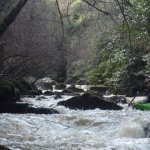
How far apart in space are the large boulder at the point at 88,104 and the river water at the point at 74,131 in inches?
44.7

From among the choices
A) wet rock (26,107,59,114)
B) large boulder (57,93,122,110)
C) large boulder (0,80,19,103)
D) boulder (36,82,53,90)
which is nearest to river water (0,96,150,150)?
wet rock (26,107,59,114)

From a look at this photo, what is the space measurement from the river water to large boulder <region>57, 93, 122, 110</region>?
1135 millimetres

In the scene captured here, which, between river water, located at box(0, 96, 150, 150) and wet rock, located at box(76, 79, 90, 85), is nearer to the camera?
river water, located at box(0, 96, 150, 150)

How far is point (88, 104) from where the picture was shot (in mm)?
13992

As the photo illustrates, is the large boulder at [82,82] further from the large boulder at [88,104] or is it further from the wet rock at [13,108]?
the wet rock at [13,108]

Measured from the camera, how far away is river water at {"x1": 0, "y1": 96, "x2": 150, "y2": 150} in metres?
7.92

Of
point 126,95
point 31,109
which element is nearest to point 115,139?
point 31,109

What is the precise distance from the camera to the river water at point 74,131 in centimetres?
792

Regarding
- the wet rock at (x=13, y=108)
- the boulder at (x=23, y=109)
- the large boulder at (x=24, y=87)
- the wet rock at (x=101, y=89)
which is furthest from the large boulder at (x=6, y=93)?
the wet rock at (x=101, y=89)

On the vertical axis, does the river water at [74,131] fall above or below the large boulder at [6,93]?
below

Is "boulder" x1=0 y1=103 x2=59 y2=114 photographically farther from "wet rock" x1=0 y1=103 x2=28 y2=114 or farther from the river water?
the river water

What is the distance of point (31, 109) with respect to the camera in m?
12.7

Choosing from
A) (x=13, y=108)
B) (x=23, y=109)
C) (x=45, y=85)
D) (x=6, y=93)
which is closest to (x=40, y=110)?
(x=23, y=109)

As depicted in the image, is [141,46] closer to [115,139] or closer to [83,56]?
[83,56]
